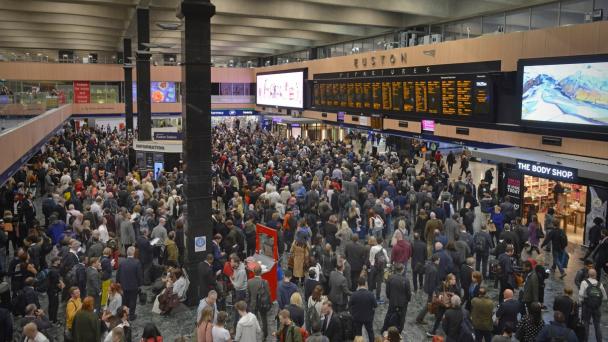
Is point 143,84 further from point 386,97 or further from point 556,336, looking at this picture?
point 556,336

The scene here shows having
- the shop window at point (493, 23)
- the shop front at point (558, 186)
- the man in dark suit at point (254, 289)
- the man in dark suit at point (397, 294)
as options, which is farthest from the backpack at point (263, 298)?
the shop window at point (493, 23)

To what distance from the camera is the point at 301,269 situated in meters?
10.7

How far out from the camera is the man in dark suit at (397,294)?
8625 millimetres

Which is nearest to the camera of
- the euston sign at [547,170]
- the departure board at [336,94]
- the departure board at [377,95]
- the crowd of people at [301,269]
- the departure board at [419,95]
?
the crowd of people at [301,269]

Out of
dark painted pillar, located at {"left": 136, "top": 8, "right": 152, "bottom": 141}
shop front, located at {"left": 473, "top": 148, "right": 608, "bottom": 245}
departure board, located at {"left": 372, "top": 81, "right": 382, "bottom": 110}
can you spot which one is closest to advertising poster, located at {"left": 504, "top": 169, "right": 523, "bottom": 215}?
shop front, located at {"left": 473, "top": 148, "right": 608, "bottom": 245}

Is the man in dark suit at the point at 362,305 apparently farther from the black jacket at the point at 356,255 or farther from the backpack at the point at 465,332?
the black jacket at the point at 356,255

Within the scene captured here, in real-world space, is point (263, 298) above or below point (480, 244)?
below

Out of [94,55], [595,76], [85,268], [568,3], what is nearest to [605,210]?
[595,76]

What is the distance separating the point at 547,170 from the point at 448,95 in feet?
18.7

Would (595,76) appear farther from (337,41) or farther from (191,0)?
(337,41)

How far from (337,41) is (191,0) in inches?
949

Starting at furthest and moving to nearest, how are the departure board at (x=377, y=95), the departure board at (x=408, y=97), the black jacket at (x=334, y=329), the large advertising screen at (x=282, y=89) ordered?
the large advertising screen at (x=282, y=89), the departure board at (x=377, y=95), the departure board at (x=408, y=97), the black jacket at (x=334, y=329)

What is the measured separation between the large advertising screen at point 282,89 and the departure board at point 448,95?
9.16 metres

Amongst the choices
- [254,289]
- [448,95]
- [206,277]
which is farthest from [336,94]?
[254,289]
